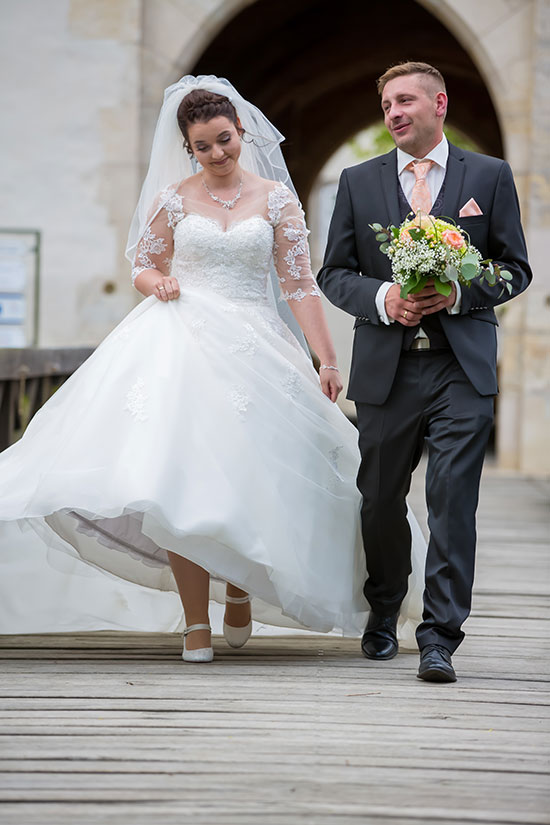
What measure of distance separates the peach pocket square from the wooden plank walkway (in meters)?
1.44

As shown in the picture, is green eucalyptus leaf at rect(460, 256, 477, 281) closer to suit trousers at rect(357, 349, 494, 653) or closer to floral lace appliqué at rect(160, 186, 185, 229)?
suit trousers at rect(357, 349, 494, 653)

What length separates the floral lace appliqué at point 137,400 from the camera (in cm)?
379

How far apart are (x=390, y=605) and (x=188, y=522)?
33.7 inches

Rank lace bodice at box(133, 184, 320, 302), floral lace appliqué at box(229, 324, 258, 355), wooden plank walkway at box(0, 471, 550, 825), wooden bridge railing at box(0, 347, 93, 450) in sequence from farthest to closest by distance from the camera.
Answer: wooden bridge railing at box(0, 347, 93, 450), lace bodice at box(133, 184, 320, 302), floral lace appliqué at box(229, 324, 258, 355), wooden plank walkway at box(0, 471, 550, 825)

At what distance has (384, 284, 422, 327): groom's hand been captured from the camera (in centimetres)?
372

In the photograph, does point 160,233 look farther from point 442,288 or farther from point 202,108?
point 442,288

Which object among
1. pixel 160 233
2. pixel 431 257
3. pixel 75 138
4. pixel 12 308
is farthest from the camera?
pixel 12 308

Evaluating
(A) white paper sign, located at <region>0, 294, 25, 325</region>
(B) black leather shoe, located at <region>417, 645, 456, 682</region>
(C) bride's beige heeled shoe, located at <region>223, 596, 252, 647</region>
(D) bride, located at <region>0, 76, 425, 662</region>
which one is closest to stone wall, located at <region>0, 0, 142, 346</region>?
(A) white paper sign, located at <region>0, 294, 25, 325</region>

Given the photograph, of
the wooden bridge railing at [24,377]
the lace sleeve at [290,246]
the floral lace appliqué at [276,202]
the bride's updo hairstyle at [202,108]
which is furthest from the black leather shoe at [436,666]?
the wooden bridge railing at [24,377]

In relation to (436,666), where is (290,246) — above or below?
above

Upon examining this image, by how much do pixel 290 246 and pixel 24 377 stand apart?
8.50 ft

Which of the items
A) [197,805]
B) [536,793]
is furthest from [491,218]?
[197,805]

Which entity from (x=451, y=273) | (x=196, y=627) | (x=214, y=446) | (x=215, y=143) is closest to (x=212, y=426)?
(x=214, y=446)

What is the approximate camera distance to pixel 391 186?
3904 millimetres
